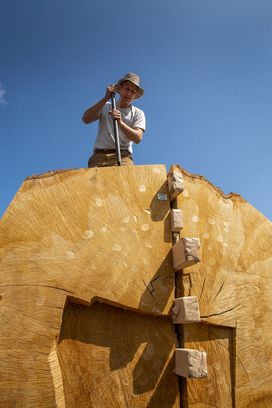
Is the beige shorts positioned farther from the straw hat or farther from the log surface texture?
the log surface texture

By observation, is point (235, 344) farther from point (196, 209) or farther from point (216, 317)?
point (196, 209)

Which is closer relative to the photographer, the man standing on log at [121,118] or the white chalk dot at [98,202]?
the white chalk dot at [98,202]

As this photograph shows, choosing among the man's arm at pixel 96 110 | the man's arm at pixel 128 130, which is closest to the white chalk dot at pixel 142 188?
the man's arm at pixel 128 130

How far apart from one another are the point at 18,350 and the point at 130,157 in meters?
2.04

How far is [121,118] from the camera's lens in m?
3.08

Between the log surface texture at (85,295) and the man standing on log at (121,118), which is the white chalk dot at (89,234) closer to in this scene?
the log surface texture at (85,295)

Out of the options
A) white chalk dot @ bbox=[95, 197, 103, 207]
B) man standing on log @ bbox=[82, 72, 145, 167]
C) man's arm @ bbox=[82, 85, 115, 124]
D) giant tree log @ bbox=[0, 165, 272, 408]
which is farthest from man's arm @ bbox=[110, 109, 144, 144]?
white chalk dot @ bbox=[95, 197, 103, 207]

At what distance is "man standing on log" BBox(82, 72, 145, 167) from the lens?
10.2 ft

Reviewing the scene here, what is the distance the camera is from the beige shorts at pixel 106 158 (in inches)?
123

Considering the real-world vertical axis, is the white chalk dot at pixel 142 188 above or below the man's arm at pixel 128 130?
below

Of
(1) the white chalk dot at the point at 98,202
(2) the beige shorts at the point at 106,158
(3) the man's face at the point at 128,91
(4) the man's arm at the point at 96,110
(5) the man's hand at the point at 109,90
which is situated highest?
(3) the man's face at the point at 128,91

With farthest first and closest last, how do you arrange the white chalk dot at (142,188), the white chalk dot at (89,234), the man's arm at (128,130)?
the man's arm at (128,130) → the white chalk dot at (142,188) → the white chalk dot at (89,234)

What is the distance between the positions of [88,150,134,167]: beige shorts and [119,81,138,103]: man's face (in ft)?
1.68

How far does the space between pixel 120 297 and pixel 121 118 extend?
1770 millimetres
